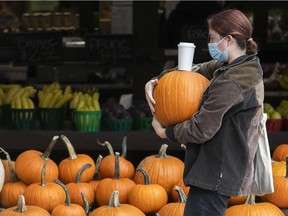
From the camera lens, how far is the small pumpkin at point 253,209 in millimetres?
3836

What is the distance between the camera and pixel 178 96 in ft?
10.1

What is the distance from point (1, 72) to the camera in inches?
298

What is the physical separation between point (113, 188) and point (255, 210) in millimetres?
830

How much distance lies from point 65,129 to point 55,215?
156 cm

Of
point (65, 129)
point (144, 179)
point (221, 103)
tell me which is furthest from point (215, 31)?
point (65, 129)

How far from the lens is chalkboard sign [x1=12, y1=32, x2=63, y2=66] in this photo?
20.8 ft

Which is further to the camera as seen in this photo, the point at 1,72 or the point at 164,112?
the point at 1,72

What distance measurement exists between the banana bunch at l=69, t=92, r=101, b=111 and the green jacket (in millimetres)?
2284

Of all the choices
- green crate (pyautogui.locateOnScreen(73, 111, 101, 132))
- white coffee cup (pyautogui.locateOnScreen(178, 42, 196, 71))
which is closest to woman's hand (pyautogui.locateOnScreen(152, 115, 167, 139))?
white coffee cup (pyautogui.locateOnScreen(178, 42, 196, 71))

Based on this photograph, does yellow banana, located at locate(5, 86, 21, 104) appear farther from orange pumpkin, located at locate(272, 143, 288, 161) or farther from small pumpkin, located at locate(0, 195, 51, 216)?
orange pumpkin, located at locate(272, 143, 288, 161)

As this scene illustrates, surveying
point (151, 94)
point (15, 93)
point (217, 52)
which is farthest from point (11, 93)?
point (217, 52)

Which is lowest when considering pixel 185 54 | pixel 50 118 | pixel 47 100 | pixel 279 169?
pixel 279 169

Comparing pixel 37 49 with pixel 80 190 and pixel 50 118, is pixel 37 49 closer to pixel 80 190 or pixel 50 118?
pixel 50 118

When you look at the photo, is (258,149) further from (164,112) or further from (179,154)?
(179,154)
